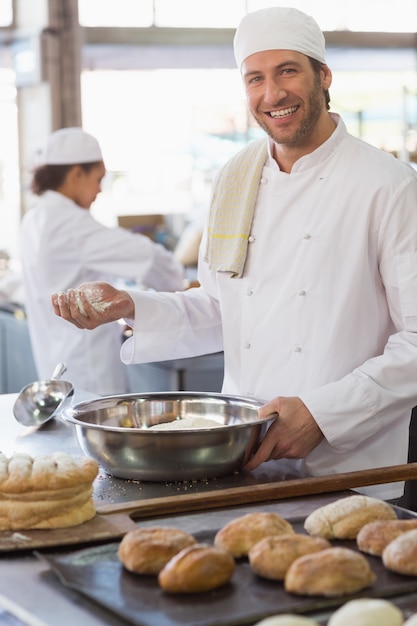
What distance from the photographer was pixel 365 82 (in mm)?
8133

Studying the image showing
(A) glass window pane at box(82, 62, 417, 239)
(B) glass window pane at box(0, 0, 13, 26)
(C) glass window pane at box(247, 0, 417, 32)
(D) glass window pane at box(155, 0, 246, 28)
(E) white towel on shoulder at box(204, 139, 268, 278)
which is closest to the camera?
(E) white towel on shoulder at box(204, 139, 268, 278)

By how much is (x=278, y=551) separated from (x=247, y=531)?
3.8 inches

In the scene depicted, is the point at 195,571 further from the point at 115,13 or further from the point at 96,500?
the point at 115,13

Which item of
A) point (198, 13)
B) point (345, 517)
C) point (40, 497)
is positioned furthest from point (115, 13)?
point (345, 517)

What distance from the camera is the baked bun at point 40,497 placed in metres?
1.50

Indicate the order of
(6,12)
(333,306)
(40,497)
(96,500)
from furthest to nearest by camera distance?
(6,12)
(333,306)
(96,500)
(40,497)

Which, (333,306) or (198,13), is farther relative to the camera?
(198,13)

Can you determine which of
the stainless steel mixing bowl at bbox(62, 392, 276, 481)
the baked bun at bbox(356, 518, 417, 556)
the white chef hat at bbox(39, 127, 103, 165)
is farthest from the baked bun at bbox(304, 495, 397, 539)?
the white chef hat at bbox(39, 127, 103, 165)

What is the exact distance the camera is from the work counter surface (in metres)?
1.23

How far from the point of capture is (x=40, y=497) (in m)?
1.50

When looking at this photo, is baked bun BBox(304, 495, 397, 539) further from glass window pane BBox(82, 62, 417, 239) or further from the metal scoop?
glass window pane BBox(82, 62, 417, 239)

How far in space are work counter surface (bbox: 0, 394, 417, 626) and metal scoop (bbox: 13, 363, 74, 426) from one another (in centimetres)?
3

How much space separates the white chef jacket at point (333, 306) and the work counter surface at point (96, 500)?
0.22 metres

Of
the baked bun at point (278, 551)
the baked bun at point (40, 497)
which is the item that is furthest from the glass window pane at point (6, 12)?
the baked bun at point (278, 551)
